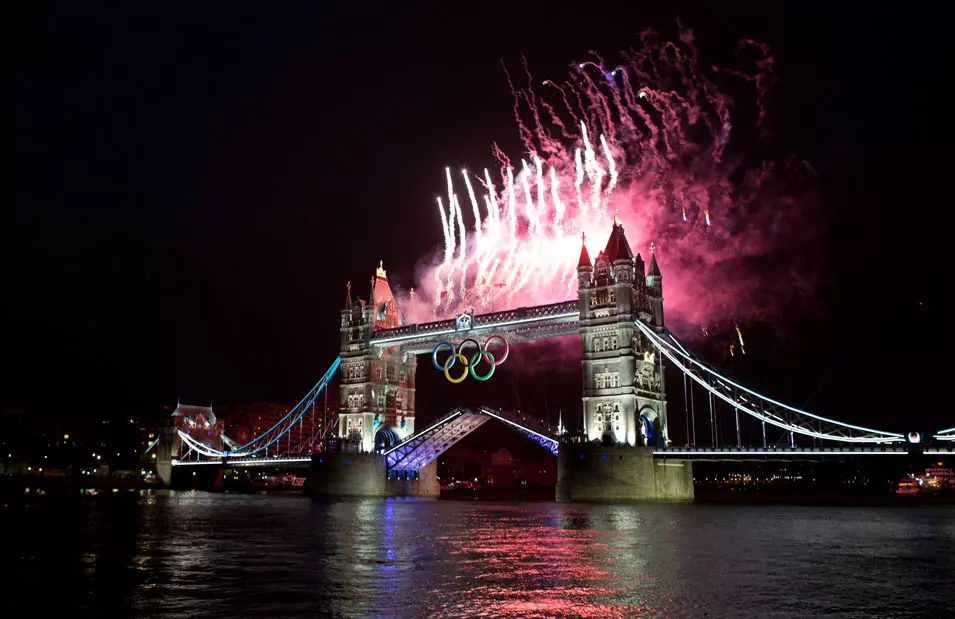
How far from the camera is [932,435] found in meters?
58.3

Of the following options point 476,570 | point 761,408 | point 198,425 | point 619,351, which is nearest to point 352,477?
point 619,351

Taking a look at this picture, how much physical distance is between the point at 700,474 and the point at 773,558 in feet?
513

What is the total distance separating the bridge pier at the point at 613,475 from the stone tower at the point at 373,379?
2717 centimetres

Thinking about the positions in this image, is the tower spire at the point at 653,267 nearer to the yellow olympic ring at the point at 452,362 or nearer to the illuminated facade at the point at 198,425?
the yellow olympic ring at the point at 452,362

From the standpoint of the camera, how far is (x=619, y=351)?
237ft

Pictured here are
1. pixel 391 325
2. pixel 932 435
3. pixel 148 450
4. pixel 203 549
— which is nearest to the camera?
pixel 203 549

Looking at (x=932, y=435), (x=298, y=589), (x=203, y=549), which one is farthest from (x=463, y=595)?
(x=932, y=435)

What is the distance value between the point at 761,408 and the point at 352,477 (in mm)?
42131

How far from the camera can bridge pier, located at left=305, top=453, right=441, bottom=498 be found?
86.5 metres

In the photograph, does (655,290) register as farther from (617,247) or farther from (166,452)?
(166,452)

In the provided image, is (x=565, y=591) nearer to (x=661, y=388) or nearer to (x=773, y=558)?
(x=773, y=558)

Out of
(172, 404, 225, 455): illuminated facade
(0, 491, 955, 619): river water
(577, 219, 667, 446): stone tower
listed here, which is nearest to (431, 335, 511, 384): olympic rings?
(577, 219, 667, 446): stone tower

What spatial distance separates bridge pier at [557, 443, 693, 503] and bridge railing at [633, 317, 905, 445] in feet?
24.3

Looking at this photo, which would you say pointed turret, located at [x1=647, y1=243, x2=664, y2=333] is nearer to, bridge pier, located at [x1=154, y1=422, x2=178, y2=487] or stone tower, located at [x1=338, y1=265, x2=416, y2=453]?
stone tower, located at [x1=338, y1=265, x2=416, y2=453]
